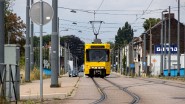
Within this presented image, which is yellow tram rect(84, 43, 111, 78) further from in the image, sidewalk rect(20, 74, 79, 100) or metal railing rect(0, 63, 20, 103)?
metal railing rect(0, 63, 20, 103)

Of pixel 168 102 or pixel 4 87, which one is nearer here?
pixel 4 87

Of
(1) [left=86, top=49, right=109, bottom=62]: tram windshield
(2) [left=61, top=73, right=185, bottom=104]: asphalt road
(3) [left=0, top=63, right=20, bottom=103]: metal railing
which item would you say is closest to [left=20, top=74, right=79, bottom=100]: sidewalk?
(2) [left=61, top=73, right=185, bottom=104]: asphalt road

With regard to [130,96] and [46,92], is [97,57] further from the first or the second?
[130,96]

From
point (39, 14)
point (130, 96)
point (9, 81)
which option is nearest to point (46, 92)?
point (130, 96)

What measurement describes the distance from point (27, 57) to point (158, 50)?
66670 mm

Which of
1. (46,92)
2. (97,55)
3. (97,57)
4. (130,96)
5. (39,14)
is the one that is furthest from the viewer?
(97,55)

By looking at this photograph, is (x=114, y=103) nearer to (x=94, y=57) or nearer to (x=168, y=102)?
(x=168, y=102)

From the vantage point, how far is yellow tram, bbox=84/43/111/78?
1945 inches

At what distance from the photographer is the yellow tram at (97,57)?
49.4m

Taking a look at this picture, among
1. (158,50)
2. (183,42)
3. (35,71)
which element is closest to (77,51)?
(183,42)

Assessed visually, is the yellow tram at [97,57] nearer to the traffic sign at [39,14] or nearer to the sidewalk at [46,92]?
the sidewalk at [46,92]

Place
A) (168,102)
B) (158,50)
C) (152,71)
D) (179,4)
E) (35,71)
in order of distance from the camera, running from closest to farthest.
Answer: (168,102), (35,71), (179,4), (152,71), (158,50)

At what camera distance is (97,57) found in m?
50.0

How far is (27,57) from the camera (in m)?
35.6
